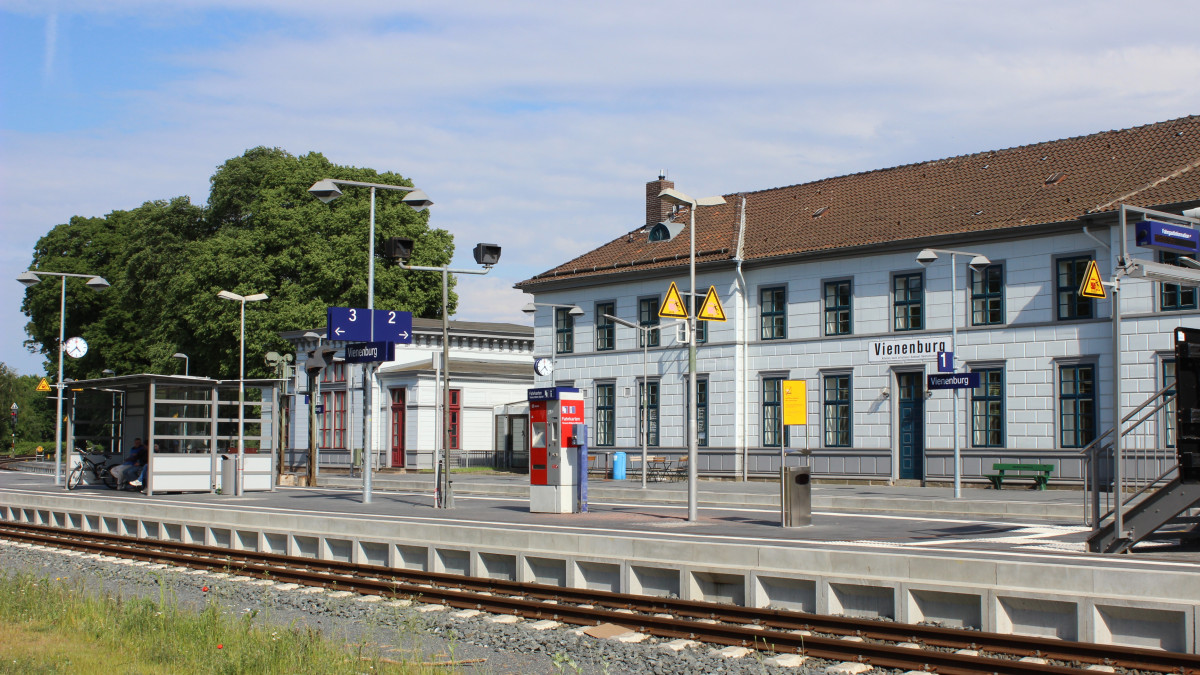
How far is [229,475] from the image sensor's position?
101ft

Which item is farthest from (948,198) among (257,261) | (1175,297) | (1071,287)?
(257,261)

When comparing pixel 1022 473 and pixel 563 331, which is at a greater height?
pixel 563 331

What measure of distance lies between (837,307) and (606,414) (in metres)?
10.1

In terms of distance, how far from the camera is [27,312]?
80.3 metres

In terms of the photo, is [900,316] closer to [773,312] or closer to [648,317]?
[773,312]

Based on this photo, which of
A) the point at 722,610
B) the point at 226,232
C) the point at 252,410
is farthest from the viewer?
the point at 252,410

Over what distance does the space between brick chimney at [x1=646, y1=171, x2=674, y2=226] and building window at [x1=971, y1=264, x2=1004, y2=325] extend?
14707 mm

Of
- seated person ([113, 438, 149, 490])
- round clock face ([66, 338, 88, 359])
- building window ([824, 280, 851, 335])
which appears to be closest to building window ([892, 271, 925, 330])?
building window ([824, 280, 851, 335])

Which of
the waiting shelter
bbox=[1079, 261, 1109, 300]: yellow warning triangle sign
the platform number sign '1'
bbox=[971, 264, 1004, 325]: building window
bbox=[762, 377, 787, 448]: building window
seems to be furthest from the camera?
bbox=[762, 377, 787, 448]: building window

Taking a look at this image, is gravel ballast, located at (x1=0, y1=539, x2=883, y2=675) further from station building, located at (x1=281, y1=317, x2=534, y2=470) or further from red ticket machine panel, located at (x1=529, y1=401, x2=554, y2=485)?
station building, located at (x1=281, y1=317, x2=534, y2=470)

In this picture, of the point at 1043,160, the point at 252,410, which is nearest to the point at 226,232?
the point at 252,410

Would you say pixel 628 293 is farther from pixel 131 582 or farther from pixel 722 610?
pixel 722 610

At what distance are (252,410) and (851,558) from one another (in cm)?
5845

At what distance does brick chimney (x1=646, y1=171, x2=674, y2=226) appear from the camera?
45750mm
